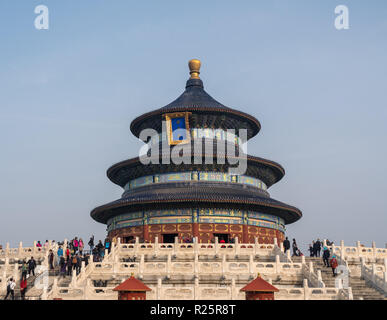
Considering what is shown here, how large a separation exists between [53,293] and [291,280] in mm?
10276

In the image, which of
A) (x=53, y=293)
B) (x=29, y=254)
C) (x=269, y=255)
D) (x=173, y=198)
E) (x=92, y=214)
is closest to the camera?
(x=53, y=293)

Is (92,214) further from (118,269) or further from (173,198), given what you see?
(118,269)

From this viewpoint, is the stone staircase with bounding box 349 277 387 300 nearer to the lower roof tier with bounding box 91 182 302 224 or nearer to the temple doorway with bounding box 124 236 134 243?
the lower roof tier with bounding box 91 182 302 224

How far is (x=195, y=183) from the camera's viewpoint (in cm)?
4412

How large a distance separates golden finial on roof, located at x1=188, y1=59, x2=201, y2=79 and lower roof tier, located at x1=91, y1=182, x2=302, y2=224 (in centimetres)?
1329

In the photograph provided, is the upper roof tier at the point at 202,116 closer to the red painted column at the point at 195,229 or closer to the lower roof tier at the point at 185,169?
the lower roof tier at the point at 185,169

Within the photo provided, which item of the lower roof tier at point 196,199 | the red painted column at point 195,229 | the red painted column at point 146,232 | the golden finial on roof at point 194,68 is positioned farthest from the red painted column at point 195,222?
the golden finial on roof at point 194,68

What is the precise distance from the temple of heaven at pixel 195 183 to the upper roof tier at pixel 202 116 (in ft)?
0.23

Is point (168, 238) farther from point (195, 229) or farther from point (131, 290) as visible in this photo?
point (131, 290)

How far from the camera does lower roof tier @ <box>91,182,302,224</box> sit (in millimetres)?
41375

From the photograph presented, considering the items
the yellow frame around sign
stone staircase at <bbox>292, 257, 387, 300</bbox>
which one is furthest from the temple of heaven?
stone staircase at <bbox>292, 257, 387, 300</bbox>

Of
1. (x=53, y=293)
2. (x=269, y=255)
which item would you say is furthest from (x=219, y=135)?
(x=53, y=293)

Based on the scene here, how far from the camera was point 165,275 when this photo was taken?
85.4ft

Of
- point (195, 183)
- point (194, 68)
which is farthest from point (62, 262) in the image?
point (194, 68)
